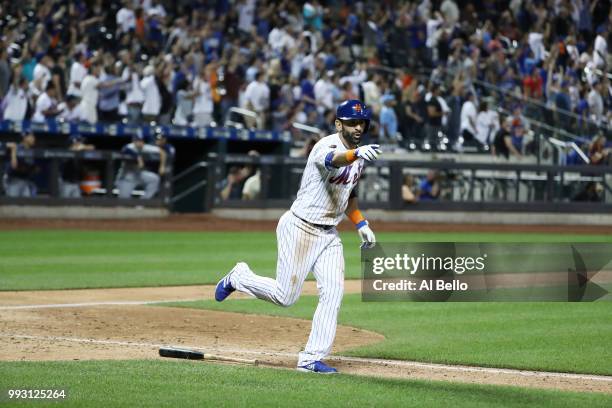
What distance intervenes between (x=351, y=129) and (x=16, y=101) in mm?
15200

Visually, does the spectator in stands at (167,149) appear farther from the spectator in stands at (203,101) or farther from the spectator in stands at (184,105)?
the spectator in stands at (203,101)

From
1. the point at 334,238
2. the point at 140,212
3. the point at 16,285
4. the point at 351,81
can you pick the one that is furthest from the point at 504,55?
the point at 334,238

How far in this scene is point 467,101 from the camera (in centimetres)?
2673

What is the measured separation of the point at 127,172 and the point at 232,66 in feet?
12.1

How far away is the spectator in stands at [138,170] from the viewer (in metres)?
22.8

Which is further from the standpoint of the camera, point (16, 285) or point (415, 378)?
point (16, 285)

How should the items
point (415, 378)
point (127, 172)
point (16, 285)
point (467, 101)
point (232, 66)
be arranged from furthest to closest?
point (467, 101) → point (232, 66) → point (127, 172) → point (16, 285) → point (415, 378)

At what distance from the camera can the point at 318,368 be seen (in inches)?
310

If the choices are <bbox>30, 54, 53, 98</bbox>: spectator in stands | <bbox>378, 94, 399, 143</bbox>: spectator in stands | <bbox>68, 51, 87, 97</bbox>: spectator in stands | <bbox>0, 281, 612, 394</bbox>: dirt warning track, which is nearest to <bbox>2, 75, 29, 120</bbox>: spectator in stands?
<bbox>30, 54, 53, 98</bbox>: spectator in stands

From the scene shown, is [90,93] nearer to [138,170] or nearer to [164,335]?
[138,170]

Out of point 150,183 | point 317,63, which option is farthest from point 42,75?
point 317,63

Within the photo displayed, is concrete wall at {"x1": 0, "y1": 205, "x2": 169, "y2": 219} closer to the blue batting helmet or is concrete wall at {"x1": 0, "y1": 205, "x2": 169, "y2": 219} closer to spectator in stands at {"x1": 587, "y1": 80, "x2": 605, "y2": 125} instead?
spectator in stands at {"x1": 587, "y1": 80, "x2": 605, "y2": 125}

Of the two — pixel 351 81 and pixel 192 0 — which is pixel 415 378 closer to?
pixel 351 81

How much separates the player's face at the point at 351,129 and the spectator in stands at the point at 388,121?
17871 millimetres
